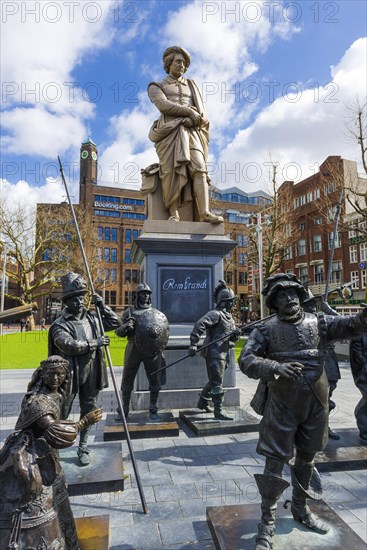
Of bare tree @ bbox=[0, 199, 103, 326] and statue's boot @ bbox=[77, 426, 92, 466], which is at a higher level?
bare tree @ bbox=[0, 199, 103, 326]

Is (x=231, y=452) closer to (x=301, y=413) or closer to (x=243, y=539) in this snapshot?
(x=243, y=539)

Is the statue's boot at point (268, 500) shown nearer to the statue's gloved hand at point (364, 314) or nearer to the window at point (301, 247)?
the statue's gloved hand at point (364, 314)

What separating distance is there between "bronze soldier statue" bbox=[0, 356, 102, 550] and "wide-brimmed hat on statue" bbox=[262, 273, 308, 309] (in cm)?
174

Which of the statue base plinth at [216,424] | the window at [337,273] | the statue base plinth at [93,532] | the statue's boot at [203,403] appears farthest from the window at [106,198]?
the statue base plinth at [93,532]

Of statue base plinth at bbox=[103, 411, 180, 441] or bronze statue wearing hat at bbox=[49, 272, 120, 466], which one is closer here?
bronze statue wearing hat at bbox=[49, 272, 120, 466]

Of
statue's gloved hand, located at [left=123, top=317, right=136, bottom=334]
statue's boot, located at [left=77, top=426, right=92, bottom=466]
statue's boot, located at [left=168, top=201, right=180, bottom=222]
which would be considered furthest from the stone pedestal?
statue's boot, located at [left=77, top=426, right=92, bottom=466]

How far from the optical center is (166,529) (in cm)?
344

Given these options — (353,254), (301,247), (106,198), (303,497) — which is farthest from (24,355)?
(106,198)

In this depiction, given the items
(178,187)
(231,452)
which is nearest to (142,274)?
(178,187)

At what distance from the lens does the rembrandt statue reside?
855 centimetres

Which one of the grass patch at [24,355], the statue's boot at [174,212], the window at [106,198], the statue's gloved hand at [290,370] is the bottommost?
the grass patch at [24,355]

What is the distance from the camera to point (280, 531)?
10.1ft

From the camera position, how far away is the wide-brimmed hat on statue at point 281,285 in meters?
3.05

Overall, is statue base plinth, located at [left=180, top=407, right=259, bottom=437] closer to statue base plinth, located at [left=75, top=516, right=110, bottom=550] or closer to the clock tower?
statue base plinth, located at [left=75, top=516, right=110, bottom=550]
